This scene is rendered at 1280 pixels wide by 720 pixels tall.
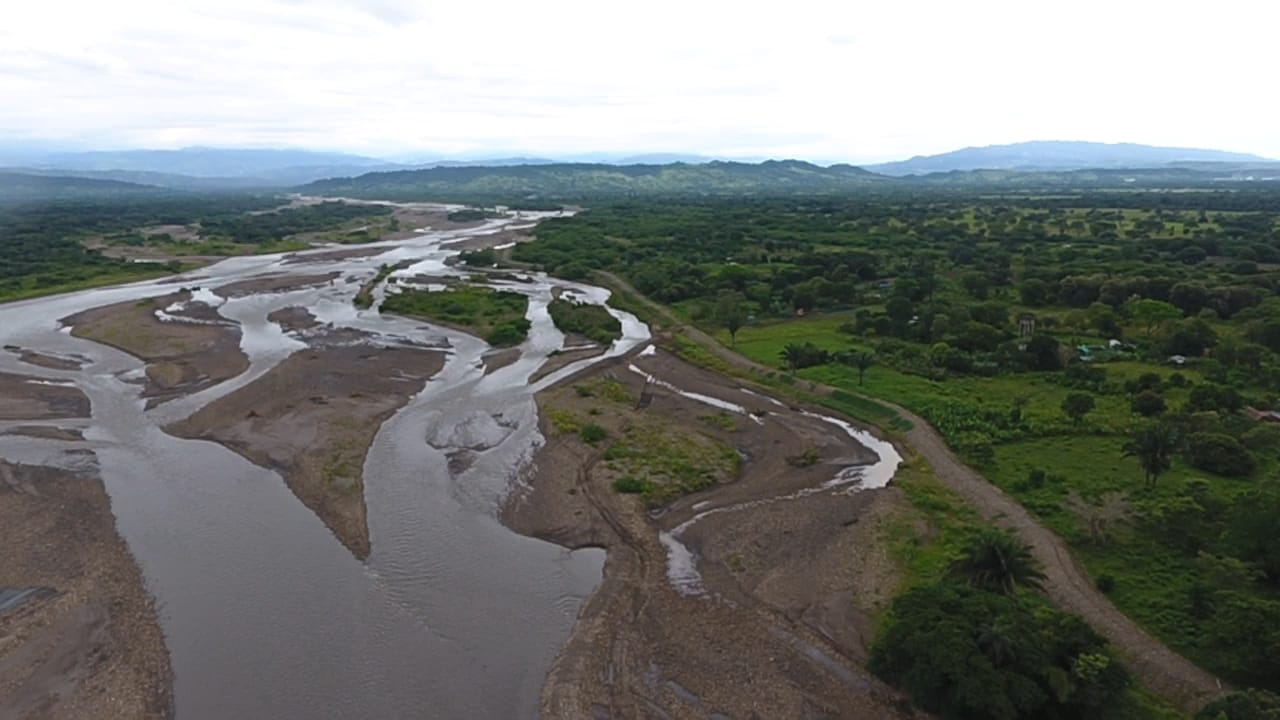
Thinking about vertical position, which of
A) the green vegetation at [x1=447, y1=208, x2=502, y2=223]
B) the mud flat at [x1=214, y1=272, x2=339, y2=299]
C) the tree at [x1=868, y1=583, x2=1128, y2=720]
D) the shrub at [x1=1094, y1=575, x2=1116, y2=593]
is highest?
the tree at [x1=868, y1=583, x2=1128, y2=720]

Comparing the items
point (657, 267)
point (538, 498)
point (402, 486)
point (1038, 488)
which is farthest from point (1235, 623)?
point (657, 267)

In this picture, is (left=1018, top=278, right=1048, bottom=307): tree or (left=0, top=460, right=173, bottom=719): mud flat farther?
(left=1018, top=278, right=1048, bottom=307): tree

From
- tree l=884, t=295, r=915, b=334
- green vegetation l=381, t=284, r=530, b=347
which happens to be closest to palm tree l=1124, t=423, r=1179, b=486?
tree l=884, t=295, r=915, b=334

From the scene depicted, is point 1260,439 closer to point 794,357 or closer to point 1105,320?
point 794,357

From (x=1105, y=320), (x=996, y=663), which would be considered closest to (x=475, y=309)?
(x=1105, y=320)

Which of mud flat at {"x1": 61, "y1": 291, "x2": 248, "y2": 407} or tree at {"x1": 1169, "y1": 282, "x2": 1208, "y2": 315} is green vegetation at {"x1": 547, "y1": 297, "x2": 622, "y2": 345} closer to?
mud flat at {"x1": 61, "y1": 291, "x2": 248, "y2": 407}

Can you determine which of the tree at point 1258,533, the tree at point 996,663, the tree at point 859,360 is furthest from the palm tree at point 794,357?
the tree at point 996,663
